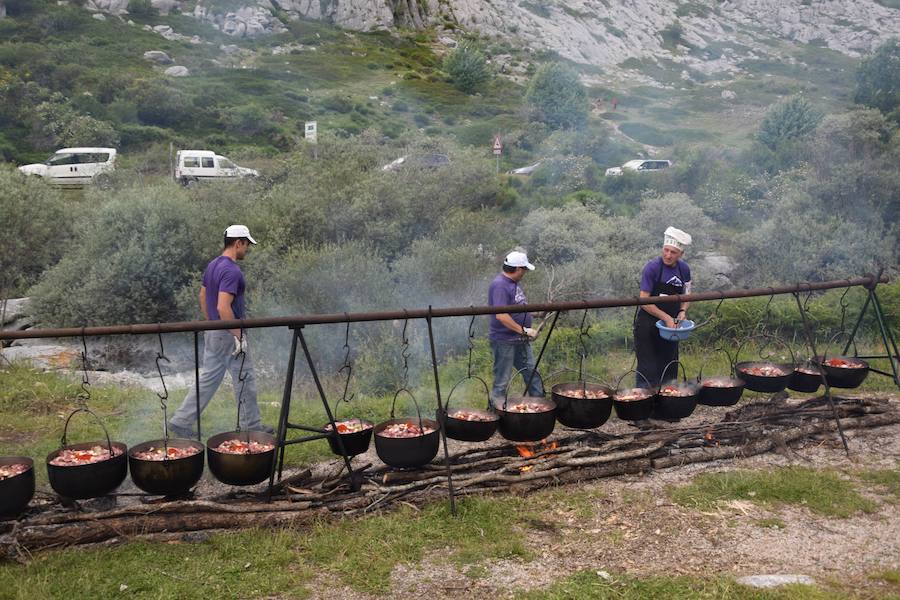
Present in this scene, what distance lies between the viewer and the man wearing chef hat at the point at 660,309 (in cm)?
664

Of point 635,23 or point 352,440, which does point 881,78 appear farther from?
point 635,23

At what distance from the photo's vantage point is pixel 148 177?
29.1 meters

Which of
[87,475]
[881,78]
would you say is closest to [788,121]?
[881,78]

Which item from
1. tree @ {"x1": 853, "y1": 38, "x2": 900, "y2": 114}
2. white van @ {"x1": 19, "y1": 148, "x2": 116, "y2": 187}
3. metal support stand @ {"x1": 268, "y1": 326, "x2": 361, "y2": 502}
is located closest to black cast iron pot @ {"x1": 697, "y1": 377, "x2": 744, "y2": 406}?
metal support stand @ {"x1": 268, "y1": 326, "x2": 361, "y2": 502}

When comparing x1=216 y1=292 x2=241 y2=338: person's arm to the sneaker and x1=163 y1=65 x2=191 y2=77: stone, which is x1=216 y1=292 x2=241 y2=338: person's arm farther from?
x1=163 y1=65 x2=191 y2=77: stone

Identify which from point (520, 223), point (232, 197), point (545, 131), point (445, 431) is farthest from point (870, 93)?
point (445, 431)

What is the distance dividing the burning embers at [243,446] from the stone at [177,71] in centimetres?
5101

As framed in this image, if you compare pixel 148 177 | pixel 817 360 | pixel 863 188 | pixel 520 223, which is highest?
pixel 817 360

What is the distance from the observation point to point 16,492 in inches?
166

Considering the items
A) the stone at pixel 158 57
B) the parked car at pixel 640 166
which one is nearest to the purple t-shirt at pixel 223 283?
the parked car at pixel 640 166

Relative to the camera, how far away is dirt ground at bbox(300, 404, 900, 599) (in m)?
4.13

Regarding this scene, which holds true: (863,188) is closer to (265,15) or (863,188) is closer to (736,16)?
(265,15)

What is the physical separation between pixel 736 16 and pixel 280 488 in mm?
112812

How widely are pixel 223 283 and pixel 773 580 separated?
4.70 meters
